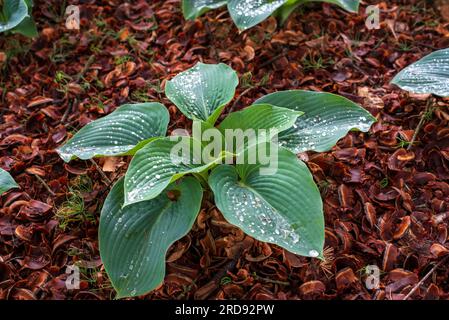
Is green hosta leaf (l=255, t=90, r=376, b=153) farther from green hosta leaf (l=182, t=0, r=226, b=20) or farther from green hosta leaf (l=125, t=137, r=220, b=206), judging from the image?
green hosta leaf (l=182, t=0, r=226, b=20)

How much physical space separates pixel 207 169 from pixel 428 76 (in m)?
0.80

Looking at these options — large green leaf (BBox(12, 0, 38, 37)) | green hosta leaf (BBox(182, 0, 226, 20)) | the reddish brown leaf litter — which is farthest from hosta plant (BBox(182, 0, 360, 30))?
large green leaf (BBox(12, 0, 38, 37))

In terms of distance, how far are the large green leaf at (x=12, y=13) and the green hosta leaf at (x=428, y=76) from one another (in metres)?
1.40

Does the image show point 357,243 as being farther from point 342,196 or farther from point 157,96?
point 157,96

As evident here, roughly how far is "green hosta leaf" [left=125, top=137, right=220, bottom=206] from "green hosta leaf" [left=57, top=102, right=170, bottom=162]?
72mm

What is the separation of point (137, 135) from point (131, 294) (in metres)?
0.49

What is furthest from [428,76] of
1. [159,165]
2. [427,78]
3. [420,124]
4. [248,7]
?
[159,165]

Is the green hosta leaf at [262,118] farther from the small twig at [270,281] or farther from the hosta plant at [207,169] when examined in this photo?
the small twig at [270,281]

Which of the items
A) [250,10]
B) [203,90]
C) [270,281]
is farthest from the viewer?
[250,10]

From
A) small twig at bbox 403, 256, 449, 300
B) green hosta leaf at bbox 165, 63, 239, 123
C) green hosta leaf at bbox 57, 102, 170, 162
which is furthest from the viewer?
green hosta leaf at bbox 165, 63, 239, 123

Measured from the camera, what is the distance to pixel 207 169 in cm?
149

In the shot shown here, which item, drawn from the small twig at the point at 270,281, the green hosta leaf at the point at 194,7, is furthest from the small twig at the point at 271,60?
the small twig at the point at 270,281

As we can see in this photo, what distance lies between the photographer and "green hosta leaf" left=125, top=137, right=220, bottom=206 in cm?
132

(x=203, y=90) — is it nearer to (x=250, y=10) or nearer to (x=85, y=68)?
(x=250, y=10)
